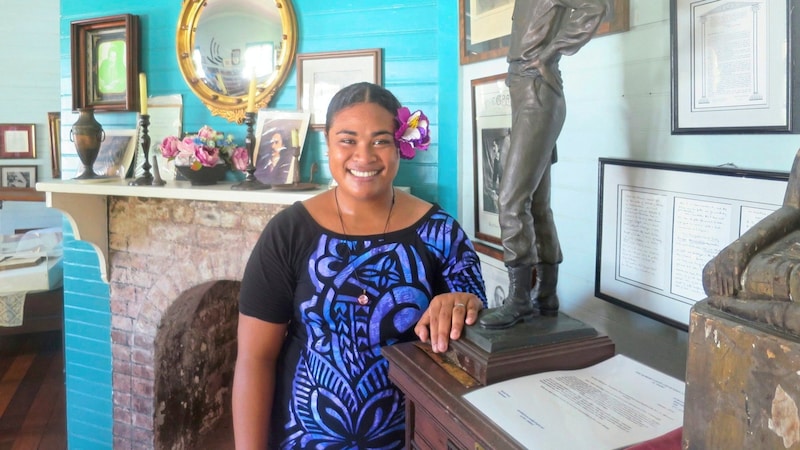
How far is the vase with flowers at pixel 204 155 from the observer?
2.20m

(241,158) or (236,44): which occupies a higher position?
(236,44)

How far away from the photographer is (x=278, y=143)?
226 cm

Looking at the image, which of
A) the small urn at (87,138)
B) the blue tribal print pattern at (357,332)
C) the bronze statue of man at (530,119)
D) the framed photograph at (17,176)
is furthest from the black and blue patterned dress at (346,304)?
the framed photograph at (17,176)

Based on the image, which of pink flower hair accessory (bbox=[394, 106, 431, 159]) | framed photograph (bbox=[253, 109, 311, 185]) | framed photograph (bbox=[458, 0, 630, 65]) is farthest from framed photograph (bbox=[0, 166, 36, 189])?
pink flower hair accessory (bbox=[394, 106, 431, 159])

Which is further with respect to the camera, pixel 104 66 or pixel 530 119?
pixel 104 66

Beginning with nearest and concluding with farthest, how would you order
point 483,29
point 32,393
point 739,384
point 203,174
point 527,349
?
point 739,384 < point 527,349 < point 483,29 < point 203,174 < point 32,393

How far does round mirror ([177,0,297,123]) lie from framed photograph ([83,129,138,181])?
0.45m

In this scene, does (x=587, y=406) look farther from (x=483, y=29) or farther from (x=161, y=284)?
(x=161, y=284)

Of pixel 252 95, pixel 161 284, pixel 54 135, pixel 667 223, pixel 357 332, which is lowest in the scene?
pixel 161 284

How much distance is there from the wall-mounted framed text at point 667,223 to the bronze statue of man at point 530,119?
0.87 feet

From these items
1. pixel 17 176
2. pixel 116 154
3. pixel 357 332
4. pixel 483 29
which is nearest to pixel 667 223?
→ pixel 357 332

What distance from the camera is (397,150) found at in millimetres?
1228

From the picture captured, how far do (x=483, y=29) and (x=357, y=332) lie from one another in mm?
1114

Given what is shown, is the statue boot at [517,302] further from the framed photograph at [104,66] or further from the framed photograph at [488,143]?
the framed photograph at [104,66]
